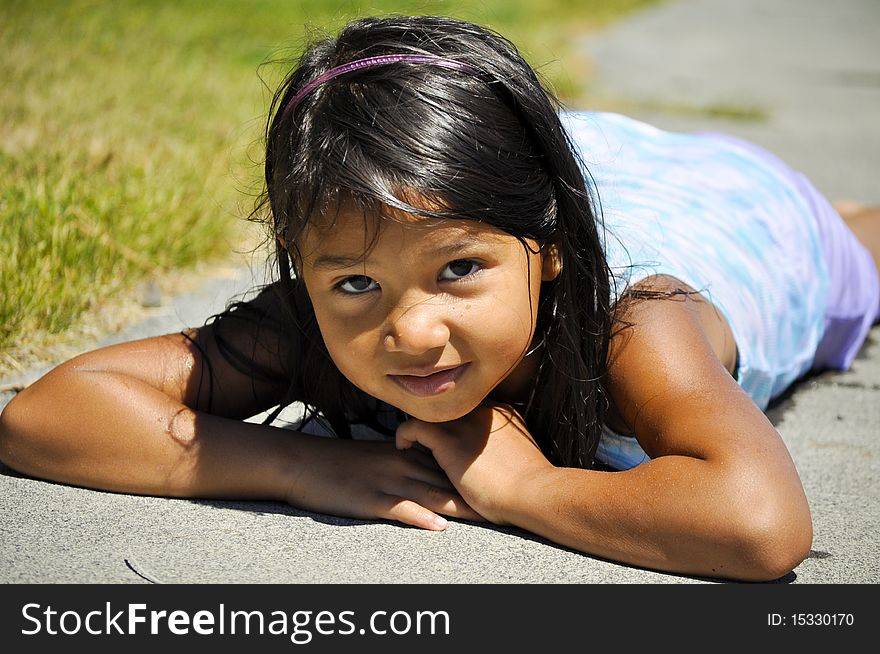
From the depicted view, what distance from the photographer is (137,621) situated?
162 cm

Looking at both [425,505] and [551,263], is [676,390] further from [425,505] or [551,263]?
[425,505]

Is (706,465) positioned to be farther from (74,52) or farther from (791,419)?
(74,52)

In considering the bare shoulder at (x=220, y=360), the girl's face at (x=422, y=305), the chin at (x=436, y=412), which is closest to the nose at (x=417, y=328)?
the girl's face at (x=422, y=305)

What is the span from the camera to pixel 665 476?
5.89ft

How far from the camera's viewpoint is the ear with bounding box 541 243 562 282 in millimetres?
1966

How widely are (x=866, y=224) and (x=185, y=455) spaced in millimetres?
2596

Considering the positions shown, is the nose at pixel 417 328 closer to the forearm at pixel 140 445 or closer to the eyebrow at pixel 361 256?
the eyebrow at pixel 361 256

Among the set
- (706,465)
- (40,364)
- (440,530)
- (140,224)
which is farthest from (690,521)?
(140,224)

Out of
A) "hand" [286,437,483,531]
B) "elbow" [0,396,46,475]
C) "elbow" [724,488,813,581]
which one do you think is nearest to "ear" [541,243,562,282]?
"hand" [286,437,483,531]

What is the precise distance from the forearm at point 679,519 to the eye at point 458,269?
1.33ft

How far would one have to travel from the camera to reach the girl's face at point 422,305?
1727 millimetres

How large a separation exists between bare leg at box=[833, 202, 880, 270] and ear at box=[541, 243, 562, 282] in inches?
76.3

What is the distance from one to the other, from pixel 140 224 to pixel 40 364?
2.53ft

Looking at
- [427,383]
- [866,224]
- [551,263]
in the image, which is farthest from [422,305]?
[866,224]
